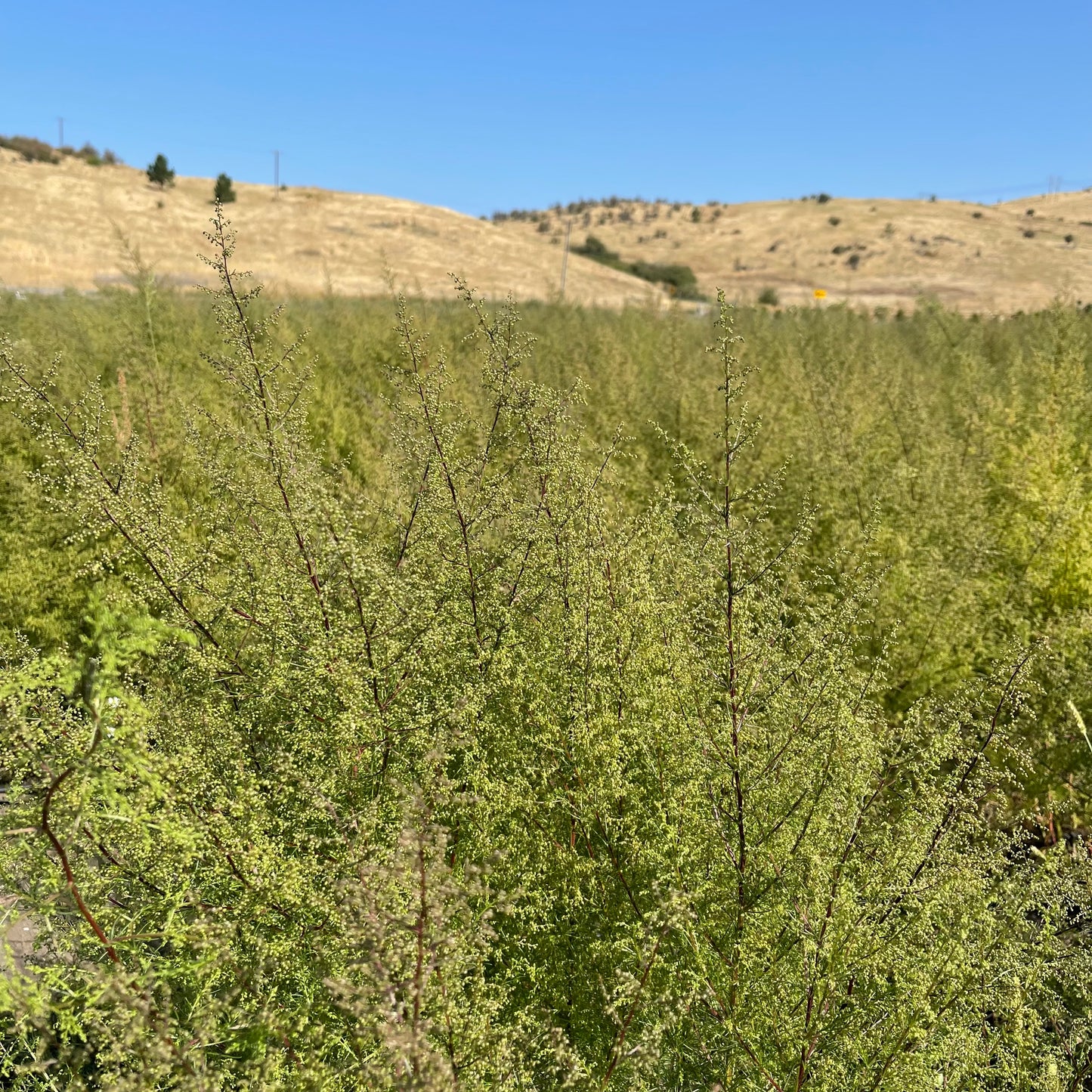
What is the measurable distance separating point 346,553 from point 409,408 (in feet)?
4.54

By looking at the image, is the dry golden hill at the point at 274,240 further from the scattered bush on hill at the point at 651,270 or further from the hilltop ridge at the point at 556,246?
the scattered bush on hill at the point at 651,270

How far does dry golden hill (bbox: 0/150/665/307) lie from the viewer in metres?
38.1

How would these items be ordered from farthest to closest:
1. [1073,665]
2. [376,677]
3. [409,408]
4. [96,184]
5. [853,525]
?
[96,184] < [853,525] < [1073,665] < [409,408] < [376,677]

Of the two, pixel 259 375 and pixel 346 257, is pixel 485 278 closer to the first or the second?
pixel 346 257

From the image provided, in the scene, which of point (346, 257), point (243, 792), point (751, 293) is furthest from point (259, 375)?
point (751, 293)

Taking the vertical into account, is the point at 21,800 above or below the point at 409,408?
below

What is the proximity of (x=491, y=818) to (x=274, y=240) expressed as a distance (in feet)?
171

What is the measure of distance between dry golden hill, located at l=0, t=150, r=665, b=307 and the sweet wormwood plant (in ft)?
91.4

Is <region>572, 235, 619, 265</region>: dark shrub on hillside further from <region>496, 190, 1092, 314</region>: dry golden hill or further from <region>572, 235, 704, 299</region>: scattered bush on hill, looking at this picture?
<region>496, 190, 1092, 314</region>: dry golden hill

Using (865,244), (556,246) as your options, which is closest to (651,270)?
(556,246)

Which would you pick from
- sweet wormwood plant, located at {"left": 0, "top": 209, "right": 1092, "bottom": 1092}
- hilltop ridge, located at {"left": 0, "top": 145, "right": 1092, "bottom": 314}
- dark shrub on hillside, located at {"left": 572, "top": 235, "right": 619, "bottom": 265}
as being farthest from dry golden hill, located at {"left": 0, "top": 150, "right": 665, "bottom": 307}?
sweet wormwood plant, located at {"left": 0, "top": 209, "right": 1092, "bottom": 1092}

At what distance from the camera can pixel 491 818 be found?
12.2ft

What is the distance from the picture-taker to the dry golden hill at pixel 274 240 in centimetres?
3812

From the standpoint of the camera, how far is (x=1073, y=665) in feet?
20.6
